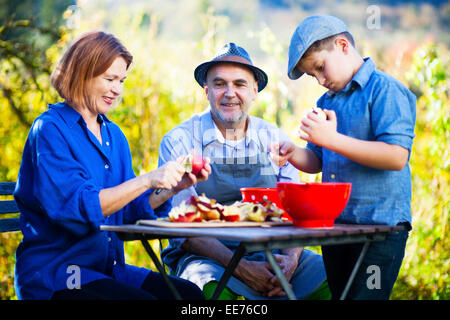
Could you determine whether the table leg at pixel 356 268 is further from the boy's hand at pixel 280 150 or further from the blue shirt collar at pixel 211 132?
the blue shirt collar at pixel 211 132

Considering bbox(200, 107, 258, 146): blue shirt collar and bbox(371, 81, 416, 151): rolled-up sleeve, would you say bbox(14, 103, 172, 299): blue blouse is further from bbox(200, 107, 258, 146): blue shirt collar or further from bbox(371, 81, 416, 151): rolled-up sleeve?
bbox(371, 81, 416, 151): rolled-up sleeve

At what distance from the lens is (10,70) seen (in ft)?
14.9

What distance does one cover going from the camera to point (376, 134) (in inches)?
77.2

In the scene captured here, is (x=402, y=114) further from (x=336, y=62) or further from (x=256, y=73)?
(x=256, y=73)

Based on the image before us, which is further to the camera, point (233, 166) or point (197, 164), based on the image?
point (233, 166)

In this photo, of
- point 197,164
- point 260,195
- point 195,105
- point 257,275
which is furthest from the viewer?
point 195,105

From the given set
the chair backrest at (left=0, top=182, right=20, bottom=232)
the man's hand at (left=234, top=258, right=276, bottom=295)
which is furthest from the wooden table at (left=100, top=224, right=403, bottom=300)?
the chair backrest at (left=0, top=182, right=20, bottom=232)

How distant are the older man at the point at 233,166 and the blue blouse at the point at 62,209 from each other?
1.84 feet

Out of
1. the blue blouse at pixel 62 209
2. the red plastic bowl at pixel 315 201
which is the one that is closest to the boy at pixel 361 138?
the red plastic bowl at pixel 315 201

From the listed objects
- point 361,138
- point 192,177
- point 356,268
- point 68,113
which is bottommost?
point 356,268

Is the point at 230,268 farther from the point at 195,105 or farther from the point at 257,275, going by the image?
the point at 195,105

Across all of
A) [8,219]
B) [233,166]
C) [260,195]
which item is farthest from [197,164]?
[8,219]

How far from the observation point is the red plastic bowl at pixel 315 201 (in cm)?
183

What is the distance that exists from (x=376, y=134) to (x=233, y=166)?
3.80 ft
